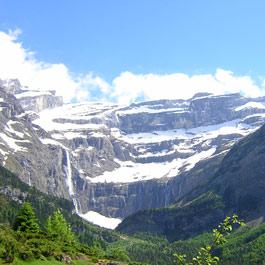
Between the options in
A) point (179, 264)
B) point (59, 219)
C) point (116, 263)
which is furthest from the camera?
point (59, 219)

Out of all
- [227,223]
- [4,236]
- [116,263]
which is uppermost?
[227,223]

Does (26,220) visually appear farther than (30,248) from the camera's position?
Yes

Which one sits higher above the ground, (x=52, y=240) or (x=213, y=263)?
(x=213, y=263)

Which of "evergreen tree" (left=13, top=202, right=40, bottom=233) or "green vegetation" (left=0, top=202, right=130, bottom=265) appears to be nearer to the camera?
"green vegetation" (left=0, top=202, right=130, bottom=265)

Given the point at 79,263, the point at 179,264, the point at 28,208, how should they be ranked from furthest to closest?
1. the point at 28,208
2. the point at 79,263
3. the point at 179,264

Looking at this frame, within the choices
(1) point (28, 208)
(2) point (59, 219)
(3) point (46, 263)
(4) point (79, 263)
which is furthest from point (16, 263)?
(2) point (59, 219)

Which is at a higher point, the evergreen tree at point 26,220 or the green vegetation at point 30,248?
the evergreen tree at point 26,220

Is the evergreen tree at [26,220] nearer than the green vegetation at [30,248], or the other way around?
the green vegetation at [30,248]

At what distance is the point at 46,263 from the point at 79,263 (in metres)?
8.41

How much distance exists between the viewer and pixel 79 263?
85.2 metres

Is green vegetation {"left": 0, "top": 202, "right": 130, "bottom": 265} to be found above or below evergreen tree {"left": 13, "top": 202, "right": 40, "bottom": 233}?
below

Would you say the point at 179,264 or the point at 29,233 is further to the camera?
the point at 29,233

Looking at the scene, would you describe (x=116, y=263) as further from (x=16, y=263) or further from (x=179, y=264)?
(x=179, y=264)

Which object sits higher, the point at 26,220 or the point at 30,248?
the point at 26,220
